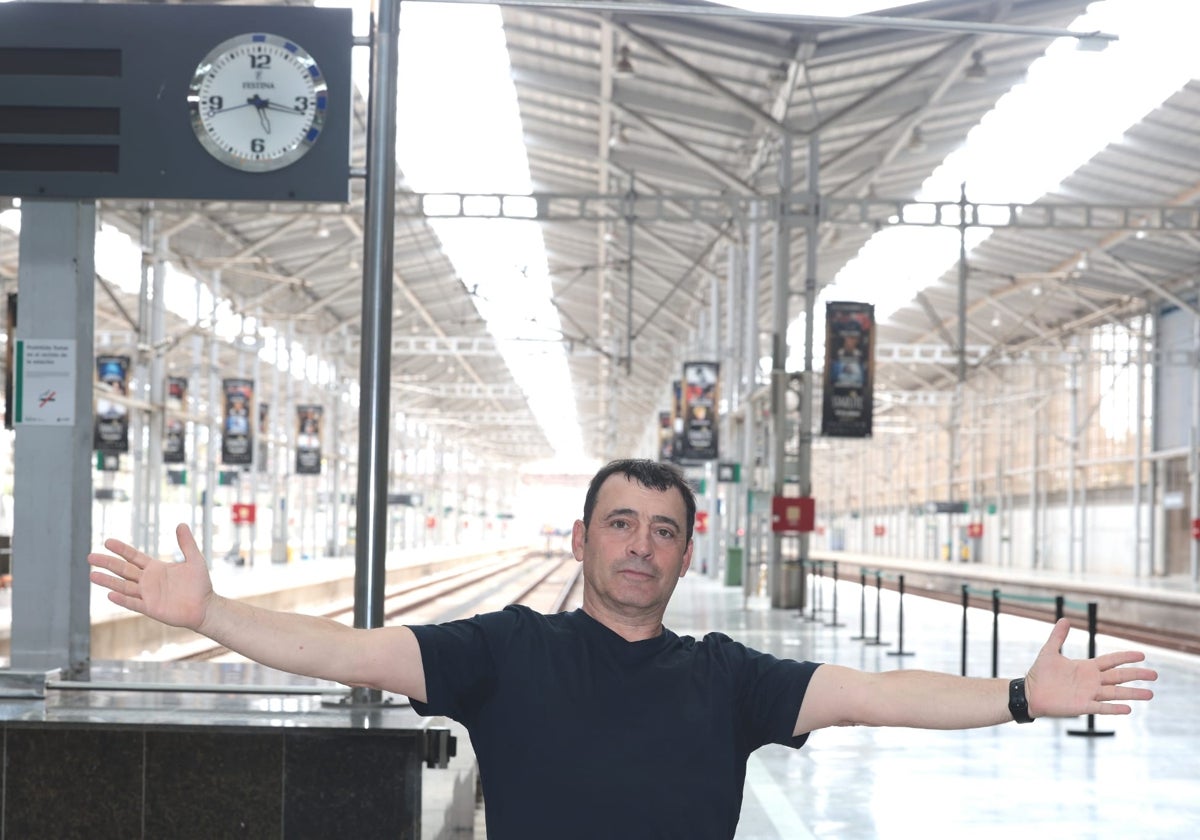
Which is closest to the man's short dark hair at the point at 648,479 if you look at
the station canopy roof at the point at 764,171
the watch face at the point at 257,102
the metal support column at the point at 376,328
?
the metal support column at the point at 376,328


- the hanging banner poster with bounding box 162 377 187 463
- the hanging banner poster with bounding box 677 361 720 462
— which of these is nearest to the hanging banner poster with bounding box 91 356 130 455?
the hanging banner poster with bounding box 162 377 187 463

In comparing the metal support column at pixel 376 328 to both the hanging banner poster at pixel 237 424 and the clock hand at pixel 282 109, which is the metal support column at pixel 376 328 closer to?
the clock hand at pixel 282 109

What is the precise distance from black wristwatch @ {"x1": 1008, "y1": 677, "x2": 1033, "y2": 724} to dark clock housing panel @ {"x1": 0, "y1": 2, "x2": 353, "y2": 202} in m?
4.43

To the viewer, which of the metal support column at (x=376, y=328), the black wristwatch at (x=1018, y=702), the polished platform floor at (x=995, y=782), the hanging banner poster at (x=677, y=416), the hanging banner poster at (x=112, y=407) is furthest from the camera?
the hanging banner poster at (x=677, y=416)

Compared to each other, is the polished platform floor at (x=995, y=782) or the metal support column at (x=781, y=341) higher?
the metal support column at (x=781, y=341)

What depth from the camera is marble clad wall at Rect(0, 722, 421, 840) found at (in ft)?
17.4

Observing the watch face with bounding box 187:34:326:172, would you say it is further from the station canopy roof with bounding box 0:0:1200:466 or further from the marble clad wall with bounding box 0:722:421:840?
the station canopy roof with bounding box 0:0:1200:466

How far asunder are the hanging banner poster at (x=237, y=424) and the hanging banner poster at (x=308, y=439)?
6566 mm

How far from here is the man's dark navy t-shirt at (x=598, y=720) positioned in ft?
8.50

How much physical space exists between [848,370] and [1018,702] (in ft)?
70.9

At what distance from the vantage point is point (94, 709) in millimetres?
5703

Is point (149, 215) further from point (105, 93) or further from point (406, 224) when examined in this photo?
point (105, 93)

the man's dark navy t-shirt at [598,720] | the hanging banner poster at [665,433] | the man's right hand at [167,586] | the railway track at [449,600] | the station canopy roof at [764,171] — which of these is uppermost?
the station canopy roof at [764,171]

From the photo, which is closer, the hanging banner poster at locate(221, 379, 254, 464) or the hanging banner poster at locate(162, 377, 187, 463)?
the hanging banner poster at locate(221, 379, 254, 464)
